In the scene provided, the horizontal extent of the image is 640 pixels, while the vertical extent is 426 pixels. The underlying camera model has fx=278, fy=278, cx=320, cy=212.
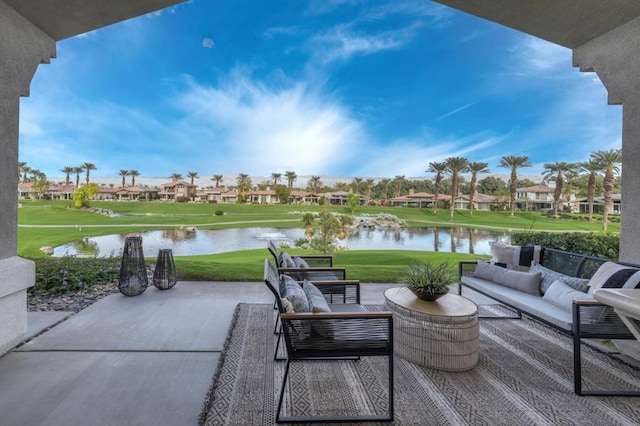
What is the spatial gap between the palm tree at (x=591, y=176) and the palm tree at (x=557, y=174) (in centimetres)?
38

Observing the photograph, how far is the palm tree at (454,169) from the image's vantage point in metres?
7.09

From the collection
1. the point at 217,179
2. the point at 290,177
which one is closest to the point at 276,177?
the point at 290,177

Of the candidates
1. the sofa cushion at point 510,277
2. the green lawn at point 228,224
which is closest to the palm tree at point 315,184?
the green lawn at point 228,224

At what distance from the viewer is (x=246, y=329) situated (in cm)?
293

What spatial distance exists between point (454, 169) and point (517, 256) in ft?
13.2

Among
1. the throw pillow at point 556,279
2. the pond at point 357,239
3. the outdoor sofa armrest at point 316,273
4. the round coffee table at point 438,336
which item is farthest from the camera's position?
the pond at point 357,239

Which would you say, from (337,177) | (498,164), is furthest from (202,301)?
(498,164)

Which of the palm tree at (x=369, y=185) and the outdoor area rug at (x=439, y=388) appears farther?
the palm tree at (x=369, y=185)

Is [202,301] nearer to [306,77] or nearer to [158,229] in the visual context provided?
[158,229]

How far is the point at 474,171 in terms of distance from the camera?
23.0 ft

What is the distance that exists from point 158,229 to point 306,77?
4.97 meters

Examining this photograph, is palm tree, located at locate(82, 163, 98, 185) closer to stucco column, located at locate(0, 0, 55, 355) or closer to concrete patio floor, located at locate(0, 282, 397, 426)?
concrete patio floor, located at locate(0, 282, 397, 426)

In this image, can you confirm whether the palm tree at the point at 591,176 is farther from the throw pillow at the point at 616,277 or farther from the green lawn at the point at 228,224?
the throw pillow at the point at 616,277

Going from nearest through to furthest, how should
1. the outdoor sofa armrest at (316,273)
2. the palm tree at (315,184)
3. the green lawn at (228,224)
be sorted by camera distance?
the outdoor sofa armrest at (316,273), the green lawn at (228,224), the palm tree at (315,184)
